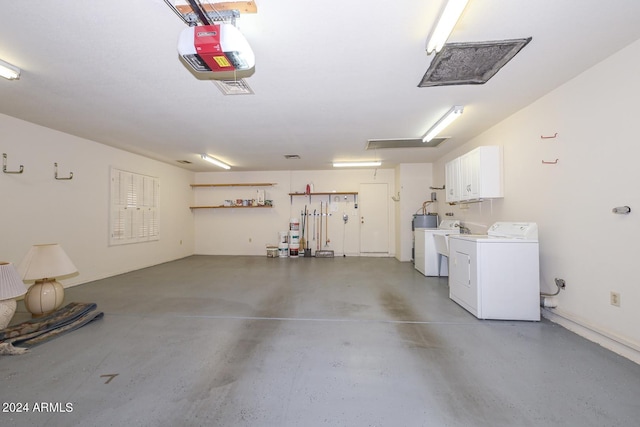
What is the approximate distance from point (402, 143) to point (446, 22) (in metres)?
3.28

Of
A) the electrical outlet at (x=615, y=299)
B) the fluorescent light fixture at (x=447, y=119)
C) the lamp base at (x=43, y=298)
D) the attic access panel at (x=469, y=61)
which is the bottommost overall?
the lamp base at (x=43, y=298)

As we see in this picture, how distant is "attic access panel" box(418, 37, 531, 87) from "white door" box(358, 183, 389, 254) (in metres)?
4.76

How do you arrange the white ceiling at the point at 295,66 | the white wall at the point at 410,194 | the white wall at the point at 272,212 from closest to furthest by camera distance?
the white ceiling at the point at 295,66, the white wall at the point at 410,194, the white wall at the point at 272,212

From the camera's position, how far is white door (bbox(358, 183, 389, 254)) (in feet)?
24.1

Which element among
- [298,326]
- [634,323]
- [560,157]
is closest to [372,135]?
[560,157]

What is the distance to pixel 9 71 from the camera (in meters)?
2.33

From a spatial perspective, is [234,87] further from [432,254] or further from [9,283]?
[432,254]

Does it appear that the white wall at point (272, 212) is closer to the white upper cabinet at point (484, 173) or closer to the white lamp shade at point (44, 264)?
the white upper cabinet at point (484, 173)

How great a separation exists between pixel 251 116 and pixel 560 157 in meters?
3.79

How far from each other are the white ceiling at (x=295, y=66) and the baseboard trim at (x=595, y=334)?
2.50m

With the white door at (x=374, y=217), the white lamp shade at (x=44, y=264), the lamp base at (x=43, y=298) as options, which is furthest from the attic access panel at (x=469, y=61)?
the lamp base at (x=43, y=298)

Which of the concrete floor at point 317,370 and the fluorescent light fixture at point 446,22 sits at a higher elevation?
the fluorescent light fixture at point 446,22

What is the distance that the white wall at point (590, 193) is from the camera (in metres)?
2.09

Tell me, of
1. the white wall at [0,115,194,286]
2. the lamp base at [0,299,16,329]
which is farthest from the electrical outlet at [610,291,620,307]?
the white wall at [0,115,194,286]
